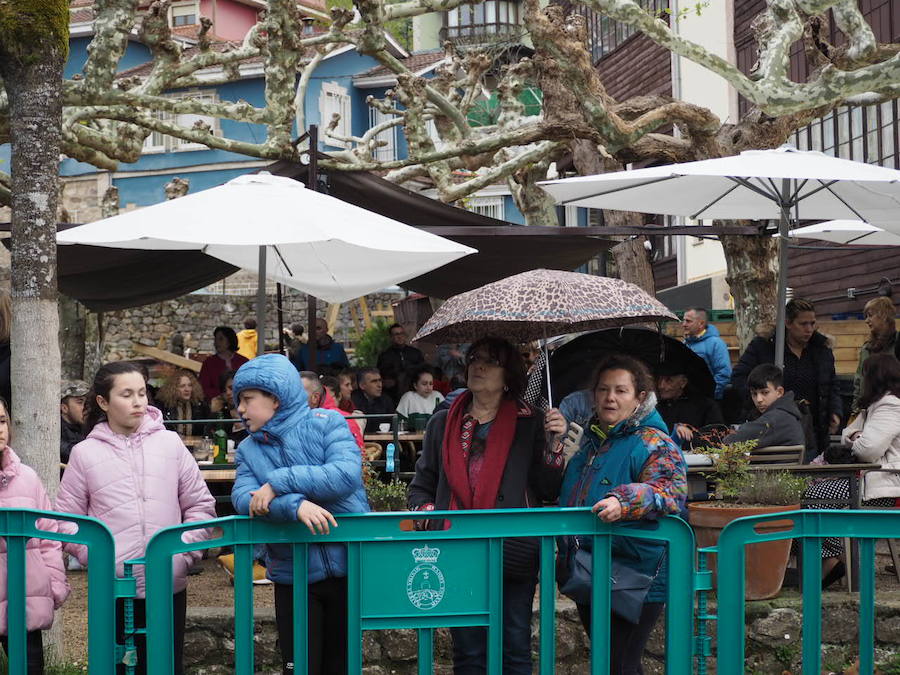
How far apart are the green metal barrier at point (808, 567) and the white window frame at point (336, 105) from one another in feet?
123

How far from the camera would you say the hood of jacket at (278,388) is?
14.5 feet

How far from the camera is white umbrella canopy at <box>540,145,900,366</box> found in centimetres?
801

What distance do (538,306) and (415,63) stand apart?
37.9 m

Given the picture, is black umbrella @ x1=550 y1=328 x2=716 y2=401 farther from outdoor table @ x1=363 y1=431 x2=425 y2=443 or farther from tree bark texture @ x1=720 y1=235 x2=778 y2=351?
tree bark texture @ x1=720 y1=235 x2=778 y2=351

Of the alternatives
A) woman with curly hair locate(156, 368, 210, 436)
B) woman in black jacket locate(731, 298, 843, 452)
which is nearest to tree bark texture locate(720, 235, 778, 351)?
woman in black jacket locate(731, 298, 843, 452)

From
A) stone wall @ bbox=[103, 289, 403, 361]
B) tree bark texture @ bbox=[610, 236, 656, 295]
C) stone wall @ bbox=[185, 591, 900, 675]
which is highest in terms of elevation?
stone wall @ bbox=[103, 289, 403, 361]

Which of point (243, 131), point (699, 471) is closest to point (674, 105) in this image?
point (699, 471)

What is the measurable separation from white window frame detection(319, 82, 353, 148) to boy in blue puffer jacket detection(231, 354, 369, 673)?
121 feet

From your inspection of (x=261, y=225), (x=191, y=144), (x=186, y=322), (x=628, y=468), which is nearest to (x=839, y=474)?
(x=628, y=468)

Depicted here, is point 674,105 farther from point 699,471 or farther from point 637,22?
point 699,471

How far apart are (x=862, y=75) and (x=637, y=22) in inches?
71.3

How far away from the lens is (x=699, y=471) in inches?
274

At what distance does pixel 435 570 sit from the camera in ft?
12.7

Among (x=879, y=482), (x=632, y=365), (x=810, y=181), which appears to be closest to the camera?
(x=632, y=365)
